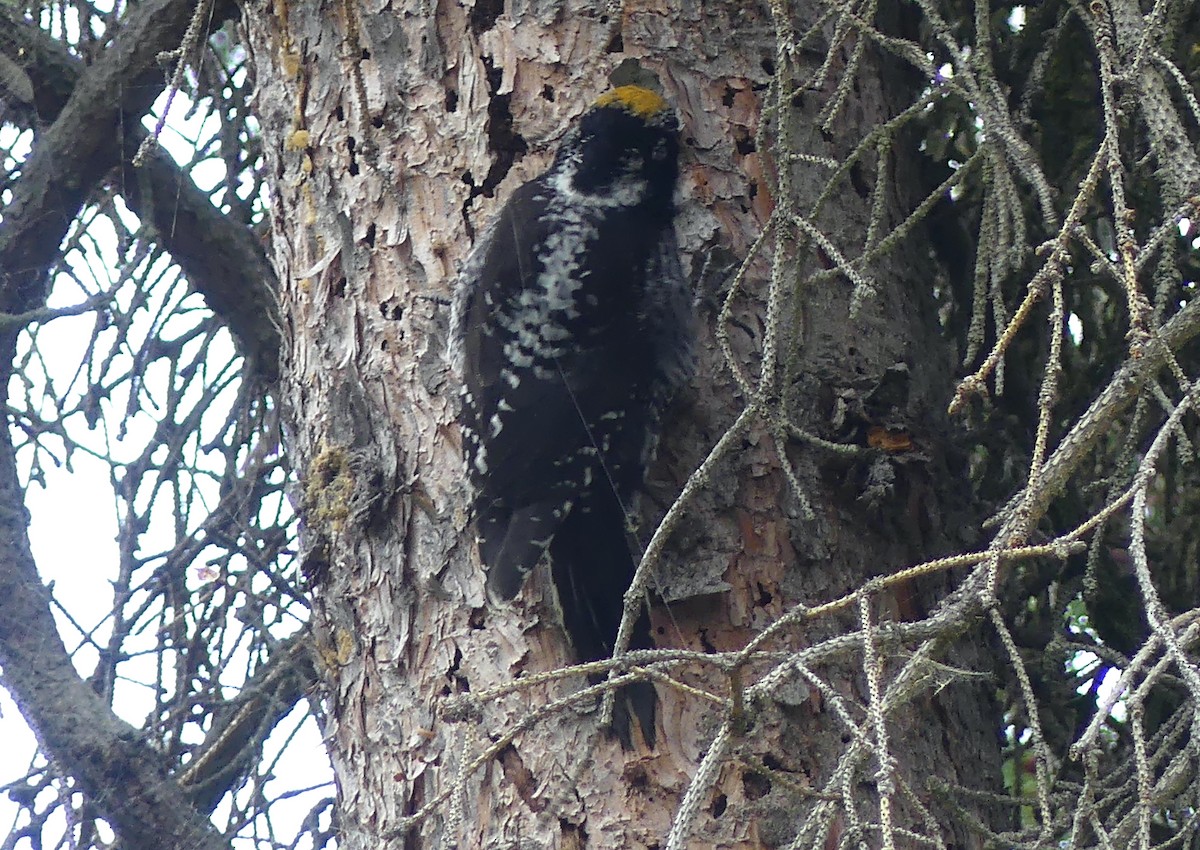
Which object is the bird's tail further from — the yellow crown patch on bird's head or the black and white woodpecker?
the yellow crown patch on bird's head

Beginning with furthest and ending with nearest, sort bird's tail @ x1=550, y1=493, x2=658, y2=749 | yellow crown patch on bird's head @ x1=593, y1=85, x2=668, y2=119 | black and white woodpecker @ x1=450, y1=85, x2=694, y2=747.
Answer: yellow crown patch on bird's head @ x1=593, y1=85, x2=668, y2=119
black and white woodpecker @ x1=450, y1=85, x2=694, y2=747
bird's tail @ x1=550, y1=493, x2=658, y2=749

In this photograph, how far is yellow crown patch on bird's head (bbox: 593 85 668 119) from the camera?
261cm

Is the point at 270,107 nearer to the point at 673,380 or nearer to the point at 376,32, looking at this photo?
the point at 376,32

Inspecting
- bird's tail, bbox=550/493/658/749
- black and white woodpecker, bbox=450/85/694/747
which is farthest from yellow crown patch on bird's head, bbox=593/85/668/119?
bird's tail, bbox=550/493/658/749

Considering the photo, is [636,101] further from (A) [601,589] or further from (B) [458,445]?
(A) [601,589]

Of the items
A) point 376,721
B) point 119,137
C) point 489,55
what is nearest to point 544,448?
point 376,721

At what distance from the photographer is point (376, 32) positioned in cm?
285

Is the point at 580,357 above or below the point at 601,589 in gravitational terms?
above

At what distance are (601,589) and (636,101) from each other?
0.93 metres

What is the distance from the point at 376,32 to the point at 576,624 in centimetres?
132

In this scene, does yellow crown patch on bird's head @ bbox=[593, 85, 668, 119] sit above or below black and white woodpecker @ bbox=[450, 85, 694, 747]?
above

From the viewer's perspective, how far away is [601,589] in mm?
2383

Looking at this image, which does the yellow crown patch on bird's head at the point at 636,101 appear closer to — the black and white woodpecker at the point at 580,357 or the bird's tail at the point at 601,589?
the black and white woodpecker at the point at 580,357

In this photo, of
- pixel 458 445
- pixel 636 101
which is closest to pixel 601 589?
pixel 458 445
